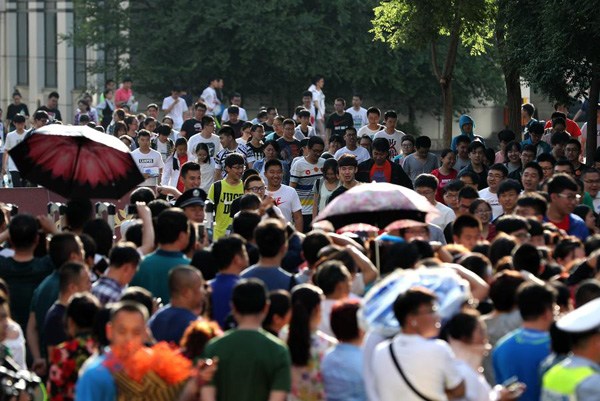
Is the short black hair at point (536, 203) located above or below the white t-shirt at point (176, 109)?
above

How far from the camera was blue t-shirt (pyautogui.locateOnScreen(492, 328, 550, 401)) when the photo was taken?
8.48m

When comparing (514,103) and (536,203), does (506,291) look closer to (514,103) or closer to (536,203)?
(536,203)

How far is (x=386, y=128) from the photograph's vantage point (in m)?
23.7

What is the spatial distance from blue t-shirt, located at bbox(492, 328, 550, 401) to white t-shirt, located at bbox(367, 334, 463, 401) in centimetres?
45

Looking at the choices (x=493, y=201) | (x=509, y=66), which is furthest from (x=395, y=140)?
(x=493, y=201)

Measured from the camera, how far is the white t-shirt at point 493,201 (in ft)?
51.8

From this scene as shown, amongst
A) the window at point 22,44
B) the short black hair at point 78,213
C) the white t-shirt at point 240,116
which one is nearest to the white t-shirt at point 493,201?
the short black hair at point 78,213

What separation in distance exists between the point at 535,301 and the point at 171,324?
2.09m

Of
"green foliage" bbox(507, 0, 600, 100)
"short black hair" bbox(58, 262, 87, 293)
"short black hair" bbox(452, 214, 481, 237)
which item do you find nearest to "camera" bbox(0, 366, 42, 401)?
"short black hair" bbox(58, 262, 87, 293)

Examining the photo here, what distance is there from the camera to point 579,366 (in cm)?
789

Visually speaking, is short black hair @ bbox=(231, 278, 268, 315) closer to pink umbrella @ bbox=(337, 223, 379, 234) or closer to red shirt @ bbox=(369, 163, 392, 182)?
pink umbrella @ bbox=(337, 223, 379, 234)

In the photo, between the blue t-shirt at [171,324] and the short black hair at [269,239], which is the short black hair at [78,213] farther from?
the blue t-shirt at [171,324]

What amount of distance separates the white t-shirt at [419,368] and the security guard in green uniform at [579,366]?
1.58 ft

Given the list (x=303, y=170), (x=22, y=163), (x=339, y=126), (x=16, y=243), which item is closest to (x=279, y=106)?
(x=339, y=126)
